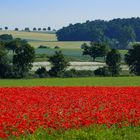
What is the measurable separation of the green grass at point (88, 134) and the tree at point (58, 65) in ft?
210

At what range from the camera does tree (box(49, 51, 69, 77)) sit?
255 feet

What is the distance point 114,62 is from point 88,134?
241 feet

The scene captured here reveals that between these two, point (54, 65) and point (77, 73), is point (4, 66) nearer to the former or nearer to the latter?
point (54, 65)

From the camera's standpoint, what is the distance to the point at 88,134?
1238cm

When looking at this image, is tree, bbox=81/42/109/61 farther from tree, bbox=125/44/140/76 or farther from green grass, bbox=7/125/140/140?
green grass, bbox=7/125/140/140

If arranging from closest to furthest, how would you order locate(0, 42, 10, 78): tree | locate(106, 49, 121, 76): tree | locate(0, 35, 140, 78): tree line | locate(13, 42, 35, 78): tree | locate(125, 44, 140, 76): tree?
1. locate(0, 42, 10, 78): tree
2. locate(0, 35, 140, 78): tree line
3. locate(13, 42, 35, 78): tree
4. locate(106, 49, 121, 76): tree
5. locate(125, 44, 140, 76): tree

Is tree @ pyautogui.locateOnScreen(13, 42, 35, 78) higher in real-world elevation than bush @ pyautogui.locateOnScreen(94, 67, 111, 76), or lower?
higher

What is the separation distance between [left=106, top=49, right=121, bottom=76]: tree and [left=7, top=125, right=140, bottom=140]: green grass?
68334mm

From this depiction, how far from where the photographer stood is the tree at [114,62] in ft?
273

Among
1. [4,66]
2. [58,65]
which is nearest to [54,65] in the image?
[58,65]

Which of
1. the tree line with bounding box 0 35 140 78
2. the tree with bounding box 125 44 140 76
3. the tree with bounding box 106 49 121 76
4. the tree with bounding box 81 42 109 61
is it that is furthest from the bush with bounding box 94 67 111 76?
the tree with bounding box 81 42 109 61


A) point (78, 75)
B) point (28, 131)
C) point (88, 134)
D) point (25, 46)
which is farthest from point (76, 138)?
point (25, 46)

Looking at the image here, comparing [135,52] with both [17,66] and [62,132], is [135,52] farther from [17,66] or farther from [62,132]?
[62,132]

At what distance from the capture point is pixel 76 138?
474 inches
